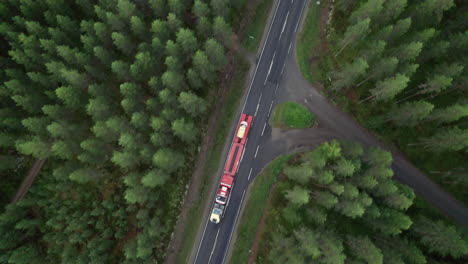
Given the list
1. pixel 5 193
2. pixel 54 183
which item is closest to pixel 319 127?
pixel 54 183

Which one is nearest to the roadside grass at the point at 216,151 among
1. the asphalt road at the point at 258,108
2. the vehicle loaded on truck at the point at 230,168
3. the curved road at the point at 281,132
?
the curved road at the point at 281,132

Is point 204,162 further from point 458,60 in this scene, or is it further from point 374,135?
point 458,60

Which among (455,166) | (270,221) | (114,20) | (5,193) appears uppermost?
(114,20)

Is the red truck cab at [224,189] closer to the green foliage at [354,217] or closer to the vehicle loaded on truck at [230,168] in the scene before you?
the vehicle loaded on truck at [230,168]

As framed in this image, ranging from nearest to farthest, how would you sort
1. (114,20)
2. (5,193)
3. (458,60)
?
(114,20) → (458,60) → (5,193)

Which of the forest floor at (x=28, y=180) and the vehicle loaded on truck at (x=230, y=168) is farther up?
the vehicle loaded on truck at (x=230, y=168)

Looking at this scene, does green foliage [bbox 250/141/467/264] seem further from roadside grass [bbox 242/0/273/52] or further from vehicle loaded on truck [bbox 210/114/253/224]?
roadside grass [bbox 242/0/273/52]

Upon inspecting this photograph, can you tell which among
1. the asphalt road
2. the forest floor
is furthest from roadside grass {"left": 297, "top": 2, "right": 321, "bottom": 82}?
the forest floor
